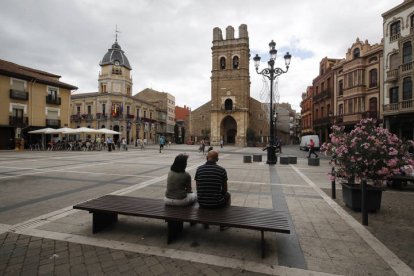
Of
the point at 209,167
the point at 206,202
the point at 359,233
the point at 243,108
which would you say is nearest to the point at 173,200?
the point at 206,202

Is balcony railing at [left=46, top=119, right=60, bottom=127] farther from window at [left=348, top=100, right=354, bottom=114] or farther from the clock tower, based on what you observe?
window at [left=348, top=100, right=354, bottom=114]

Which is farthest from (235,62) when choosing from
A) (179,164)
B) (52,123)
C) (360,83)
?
(179,164)

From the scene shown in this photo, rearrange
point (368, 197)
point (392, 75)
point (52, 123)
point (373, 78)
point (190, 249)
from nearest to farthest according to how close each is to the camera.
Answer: point (190, 249) < point (368, 197) < point (392, 75) < point (373, 78) < point (52, 123)

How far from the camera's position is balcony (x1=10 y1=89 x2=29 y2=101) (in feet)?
87.6

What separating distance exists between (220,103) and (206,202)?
4843 cm

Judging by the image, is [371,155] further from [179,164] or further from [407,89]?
[407,89]

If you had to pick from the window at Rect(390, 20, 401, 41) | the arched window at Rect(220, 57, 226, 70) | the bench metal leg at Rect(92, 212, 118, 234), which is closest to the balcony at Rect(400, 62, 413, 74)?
the window at Rect(390, 20, 401, 41)

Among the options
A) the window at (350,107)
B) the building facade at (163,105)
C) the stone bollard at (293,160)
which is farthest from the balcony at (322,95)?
the building facade at (163,105)

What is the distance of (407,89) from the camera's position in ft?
67.2

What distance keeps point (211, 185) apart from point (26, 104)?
108 feet

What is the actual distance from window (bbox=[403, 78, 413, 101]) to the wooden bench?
23.1 metres

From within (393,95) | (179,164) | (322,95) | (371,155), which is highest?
(322,95)

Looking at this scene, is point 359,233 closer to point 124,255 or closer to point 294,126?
point 124,255

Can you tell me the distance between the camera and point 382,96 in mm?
23484
